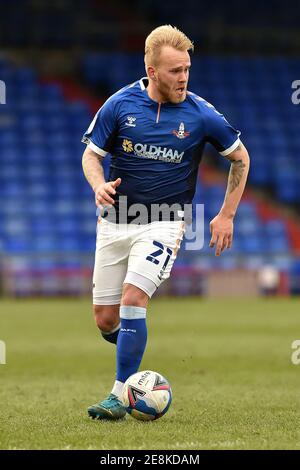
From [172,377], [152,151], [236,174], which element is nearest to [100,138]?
[152,151]

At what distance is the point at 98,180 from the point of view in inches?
257

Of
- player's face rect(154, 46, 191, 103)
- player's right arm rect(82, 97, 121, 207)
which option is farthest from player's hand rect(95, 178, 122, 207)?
player's face rect(154, 46, 191, 103)

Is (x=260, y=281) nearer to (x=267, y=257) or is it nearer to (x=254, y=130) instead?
(x=267, y=257)

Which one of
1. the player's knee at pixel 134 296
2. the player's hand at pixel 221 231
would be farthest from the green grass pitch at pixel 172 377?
the player's hand at pixel 221 231

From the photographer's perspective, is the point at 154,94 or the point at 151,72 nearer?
the point at 151,72

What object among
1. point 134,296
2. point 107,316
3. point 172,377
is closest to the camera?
point 134,296

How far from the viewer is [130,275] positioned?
654cm

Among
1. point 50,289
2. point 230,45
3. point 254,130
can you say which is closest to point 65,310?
point 50,289

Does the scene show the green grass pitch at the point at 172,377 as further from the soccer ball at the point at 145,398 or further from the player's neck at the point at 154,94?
the player's neck at the point at 154,94

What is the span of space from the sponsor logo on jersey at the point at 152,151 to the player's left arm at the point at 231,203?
40 cm

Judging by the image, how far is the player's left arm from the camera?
22.2 feet

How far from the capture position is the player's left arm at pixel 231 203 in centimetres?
675

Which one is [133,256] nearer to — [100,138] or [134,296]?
[134,296]

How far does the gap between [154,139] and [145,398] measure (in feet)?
5.62
